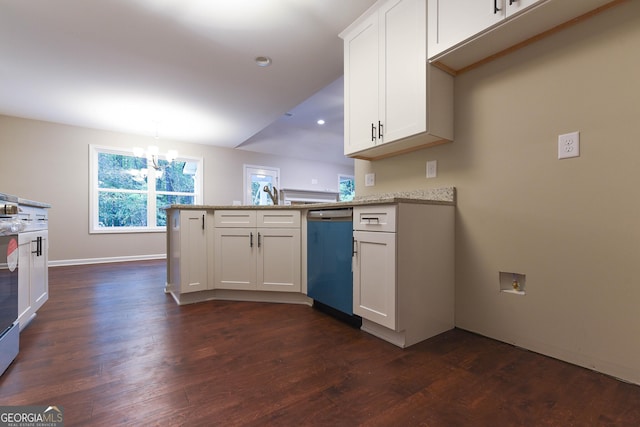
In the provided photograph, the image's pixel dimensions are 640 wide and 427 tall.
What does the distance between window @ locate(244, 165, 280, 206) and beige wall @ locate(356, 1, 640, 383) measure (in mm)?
5072

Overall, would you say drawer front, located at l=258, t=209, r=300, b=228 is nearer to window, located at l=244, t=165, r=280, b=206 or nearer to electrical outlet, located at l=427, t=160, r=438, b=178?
electrical outlet, located at l=427, t=160, r=438, b=178

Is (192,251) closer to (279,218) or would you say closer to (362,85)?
(279,218)

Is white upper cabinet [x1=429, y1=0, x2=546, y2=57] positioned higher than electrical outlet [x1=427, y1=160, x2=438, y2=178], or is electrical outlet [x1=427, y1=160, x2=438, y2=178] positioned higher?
white upper cabinet [x1=429, y1=0, x2=546, y2=57]

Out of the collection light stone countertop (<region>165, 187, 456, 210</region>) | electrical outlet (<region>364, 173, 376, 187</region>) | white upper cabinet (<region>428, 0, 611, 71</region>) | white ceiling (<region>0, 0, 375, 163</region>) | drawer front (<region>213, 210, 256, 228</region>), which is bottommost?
drawer front (<region>213, 210, 256, 228</region>)

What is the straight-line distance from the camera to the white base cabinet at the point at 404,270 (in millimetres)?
1680

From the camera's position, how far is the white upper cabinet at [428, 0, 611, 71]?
4.58 ft

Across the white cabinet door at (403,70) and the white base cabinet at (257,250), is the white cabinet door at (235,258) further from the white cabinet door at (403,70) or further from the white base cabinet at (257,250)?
the white cabinet door at (403,70)

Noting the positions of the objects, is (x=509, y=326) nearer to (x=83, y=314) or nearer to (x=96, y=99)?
(x=83, y=314)

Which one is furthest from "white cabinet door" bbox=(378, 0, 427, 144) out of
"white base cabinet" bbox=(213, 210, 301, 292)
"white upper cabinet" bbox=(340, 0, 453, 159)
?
"white base cabinet" bbox=(213, 210, 301, 292)

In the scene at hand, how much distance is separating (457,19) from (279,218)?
188 centimetres

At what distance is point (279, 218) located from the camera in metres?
2.53

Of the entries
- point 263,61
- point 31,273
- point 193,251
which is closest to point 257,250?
point 193,251

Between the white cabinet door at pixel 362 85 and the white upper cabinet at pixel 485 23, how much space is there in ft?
1.55

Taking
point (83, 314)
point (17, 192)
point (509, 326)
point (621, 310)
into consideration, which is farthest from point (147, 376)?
point (17, 192)
